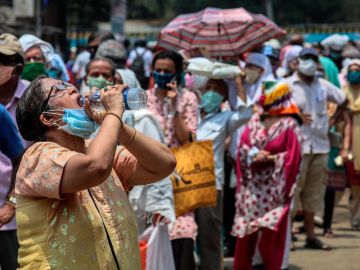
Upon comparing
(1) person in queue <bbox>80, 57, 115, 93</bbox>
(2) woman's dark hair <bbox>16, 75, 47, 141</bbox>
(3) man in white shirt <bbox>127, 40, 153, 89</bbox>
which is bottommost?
(3) man in white shirt <bbox>127, 40, 153, 89</bbox>

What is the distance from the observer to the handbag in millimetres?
7273

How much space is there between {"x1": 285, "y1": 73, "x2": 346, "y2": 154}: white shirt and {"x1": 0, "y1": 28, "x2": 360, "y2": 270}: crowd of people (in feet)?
0.04

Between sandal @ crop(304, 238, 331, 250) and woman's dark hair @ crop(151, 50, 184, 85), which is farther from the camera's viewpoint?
sandal @ crop(304, 238, 331, 250)

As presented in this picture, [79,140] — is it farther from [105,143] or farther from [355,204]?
[355,204]

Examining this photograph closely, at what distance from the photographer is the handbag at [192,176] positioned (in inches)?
286

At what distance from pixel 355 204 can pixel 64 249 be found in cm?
795

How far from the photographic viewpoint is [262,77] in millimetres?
10477

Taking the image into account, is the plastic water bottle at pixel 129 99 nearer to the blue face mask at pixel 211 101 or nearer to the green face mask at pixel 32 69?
the green face mask at pixel 32 69

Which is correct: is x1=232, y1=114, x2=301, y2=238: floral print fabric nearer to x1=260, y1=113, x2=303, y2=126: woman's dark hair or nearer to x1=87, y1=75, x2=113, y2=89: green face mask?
x1=260, y1=113, x2=303, y2=126: woman's dark hair

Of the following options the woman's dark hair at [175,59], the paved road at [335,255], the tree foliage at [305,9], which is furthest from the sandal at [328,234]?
the tree foliage at [305,9]

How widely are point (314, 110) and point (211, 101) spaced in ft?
7.49

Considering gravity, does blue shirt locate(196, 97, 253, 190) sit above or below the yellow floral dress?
below

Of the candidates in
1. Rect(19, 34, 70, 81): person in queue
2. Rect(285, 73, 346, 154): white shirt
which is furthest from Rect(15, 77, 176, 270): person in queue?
Rect(285, 73, 346, 154): white shirt

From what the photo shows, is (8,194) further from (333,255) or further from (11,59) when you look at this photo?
(333,255)
